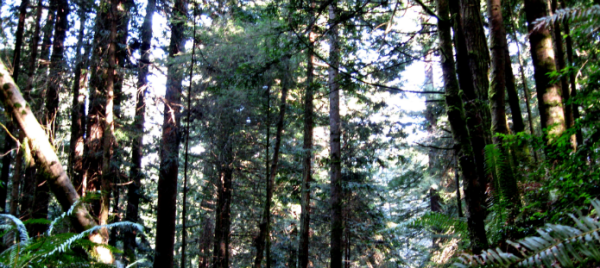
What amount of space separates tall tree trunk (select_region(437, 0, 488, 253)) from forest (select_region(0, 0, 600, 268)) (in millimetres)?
11

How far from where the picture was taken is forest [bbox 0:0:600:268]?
251cm

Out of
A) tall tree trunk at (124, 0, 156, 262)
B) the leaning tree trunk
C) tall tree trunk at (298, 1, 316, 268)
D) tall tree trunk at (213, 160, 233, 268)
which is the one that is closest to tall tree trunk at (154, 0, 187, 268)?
tall tree trunk at (124, 0, 156, 262)

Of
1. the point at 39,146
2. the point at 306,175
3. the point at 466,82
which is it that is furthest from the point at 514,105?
the point at 306,175

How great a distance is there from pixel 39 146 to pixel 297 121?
37.9 feet

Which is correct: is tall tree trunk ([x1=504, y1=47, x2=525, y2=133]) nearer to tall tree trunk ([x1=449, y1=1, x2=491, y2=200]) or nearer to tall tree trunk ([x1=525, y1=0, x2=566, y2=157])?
tall tree trunk ([x1=525, y1=0, x2=566, y2=157])

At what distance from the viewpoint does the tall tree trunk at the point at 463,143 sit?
241cm

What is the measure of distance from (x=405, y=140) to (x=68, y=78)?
11892mm

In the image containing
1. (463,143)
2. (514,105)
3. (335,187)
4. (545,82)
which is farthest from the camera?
(335,187)

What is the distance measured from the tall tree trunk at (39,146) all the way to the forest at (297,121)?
0.01m

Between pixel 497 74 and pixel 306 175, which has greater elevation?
pixel 497 74

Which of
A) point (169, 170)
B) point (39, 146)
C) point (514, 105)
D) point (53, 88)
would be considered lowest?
point (39, 146)

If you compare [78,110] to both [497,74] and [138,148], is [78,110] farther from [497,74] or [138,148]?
[497,74]

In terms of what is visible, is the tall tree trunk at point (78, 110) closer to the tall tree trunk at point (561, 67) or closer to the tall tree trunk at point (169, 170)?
the tall tree trunk at point (169, 170)

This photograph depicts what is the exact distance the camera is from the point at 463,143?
2.61 meters
